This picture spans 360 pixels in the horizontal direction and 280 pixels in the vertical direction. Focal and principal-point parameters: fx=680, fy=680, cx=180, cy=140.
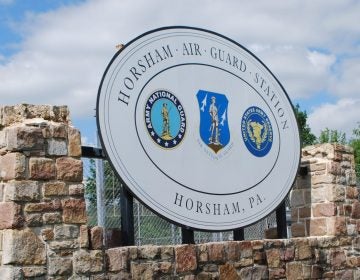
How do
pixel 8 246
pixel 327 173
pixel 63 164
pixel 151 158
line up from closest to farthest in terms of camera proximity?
pixel 8 246
pixel 63 164
pixel 151 158
pixel 327 173

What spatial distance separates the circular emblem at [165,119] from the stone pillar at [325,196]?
91.2 inches

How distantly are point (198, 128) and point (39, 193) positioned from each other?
2.05m

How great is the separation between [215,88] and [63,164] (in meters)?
2.23

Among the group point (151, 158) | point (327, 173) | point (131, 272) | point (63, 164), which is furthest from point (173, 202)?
point (327, 173)

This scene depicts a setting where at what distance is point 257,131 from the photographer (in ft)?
23.8

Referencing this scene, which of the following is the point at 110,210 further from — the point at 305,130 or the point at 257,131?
the point at 305,130

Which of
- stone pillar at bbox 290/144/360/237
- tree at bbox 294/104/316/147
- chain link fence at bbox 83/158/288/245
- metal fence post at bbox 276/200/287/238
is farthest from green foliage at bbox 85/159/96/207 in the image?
tree at bbox 294/104/316/147

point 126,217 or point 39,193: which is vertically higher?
point 39,193

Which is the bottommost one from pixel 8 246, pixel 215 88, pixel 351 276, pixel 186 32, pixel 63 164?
pixel 351 276

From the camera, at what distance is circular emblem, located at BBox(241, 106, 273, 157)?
23.4 ft

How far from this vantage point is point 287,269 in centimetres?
716

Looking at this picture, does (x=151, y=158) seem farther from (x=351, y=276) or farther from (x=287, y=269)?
(x=351, y=276)

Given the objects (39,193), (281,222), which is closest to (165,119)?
(39,193)

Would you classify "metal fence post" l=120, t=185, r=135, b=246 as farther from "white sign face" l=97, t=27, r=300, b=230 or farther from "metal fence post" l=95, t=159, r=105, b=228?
"metal fence post" l=95, t=159, r=105, b=228
